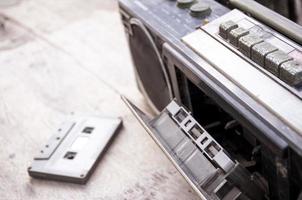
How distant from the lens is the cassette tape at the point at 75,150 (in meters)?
0.72

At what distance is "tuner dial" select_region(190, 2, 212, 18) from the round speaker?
7cm

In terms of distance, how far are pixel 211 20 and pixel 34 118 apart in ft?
1.39

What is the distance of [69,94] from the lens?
2.99 ft

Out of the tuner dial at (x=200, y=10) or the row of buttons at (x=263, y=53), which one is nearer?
the row of buttons at (x=263, y=53)

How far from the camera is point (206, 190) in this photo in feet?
1.65

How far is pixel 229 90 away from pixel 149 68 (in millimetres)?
240

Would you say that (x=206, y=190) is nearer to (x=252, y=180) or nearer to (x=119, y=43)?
(x=252, y=180)

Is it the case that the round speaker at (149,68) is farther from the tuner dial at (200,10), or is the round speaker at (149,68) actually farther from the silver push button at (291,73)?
the silver push button at (291,73)

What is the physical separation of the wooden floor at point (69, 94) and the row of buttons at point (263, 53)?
0.24m

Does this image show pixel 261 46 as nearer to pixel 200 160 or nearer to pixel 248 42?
pixel 248 42

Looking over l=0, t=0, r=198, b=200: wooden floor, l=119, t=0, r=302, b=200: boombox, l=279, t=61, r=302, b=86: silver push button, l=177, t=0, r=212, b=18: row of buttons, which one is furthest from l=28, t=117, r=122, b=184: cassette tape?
l=279, t=61, r=302, b=86: silver push button

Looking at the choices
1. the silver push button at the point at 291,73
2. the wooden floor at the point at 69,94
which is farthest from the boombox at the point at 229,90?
the wooden floor at the point at 69,94

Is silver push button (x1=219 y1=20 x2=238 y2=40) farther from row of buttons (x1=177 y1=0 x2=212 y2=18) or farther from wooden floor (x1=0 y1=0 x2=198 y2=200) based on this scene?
wooden floor (x1=0 y1=0 x2=198 y2=200)

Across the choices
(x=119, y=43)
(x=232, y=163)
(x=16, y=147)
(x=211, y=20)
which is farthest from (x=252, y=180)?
(x=119, y=43)
